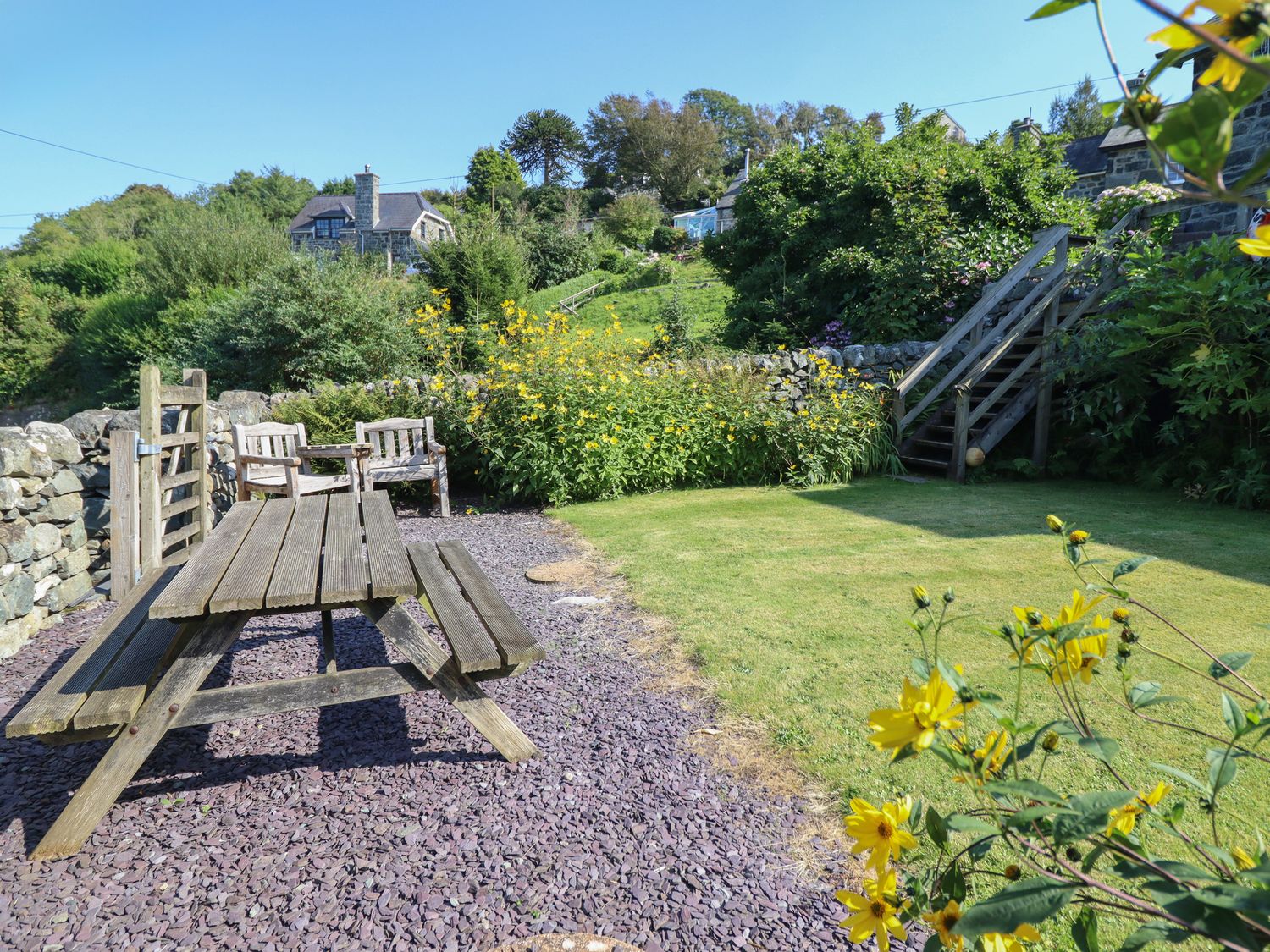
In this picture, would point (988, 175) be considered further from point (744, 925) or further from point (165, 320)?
point (165, 320)

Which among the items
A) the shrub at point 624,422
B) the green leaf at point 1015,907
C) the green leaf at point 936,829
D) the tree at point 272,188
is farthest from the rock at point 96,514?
the tree at point 272,188

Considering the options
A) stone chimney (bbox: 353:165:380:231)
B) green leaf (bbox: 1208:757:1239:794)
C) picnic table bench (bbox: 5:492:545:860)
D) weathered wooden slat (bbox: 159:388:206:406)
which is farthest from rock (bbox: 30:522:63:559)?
stone chimney (bbox: 353:165:380:231)

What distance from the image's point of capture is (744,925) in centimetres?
186

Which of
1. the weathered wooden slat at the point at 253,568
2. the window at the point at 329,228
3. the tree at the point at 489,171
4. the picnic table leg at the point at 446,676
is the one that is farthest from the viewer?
the tree at the point at 489,171

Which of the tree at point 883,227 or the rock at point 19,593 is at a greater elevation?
the tree at point 883,227

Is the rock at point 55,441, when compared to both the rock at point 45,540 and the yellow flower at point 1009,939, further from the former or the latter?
the yellow flower at point 1009,939

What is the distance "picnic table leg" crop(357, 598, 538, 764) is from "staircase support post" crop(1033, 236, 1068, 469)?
701cm

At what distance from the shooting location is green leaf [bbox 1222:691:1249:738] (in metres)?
0.91

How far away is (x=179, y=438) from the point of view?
4934 mm

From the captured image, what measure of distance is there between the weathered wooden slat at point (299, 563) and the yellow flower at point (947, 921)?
1866 mm

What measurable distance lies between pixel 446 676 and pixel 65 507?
3.41m

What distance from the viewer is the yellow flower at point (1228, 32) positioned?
20.5 inches

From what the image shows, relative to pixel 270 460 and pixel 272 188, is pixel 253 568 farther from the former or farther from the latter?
pixel 272 188

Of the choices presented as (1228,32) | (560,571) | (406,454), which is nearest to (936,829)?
(1228,32)
